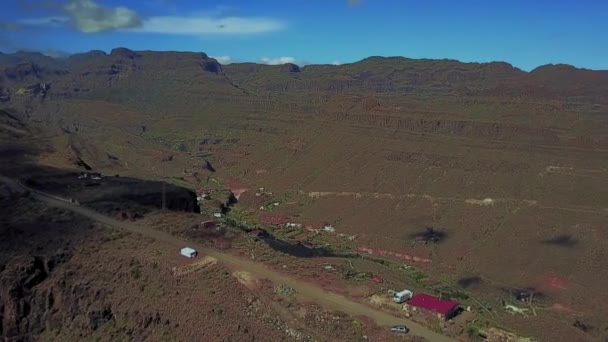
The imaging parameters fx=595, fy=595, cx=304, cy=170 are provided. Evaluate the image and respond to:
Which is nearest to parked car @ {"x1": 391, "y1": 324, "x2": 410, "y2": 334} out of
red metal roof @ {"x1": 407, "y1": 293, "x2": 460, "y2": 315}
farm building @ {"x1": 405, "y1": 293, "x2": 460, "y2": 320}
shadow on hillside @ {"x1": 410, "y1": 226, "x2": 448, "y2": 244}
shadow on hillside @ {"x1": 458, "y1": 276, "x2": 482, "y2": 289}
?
farm building @ {"x1": 405, "y1": 293, "x2": 460, "y2": 320}

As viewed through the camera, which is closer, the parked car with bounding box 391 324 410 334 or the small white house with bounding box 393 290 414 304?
the parked car with bounding box 391 324 410 334

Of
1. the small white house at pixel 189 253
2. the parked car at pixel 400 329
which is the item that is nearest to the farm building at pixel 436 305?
the parked car at pixel 400 329

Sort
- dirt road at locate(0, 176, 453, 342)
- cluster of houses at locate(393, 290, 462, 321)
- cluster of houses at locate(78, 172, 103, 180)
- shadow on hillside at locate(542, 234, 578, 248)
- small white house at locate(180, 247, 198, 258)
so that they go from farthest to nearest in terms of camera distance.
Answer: cluster of houses at locate(78, 172, 103, 180), shadow on hillside at locate(542, 234, 578, 248), small white house at locate(180, 247, 198, 258), cluster of houses at locate(393, 290, 462, 321), dirt road at locate(0, 176, 453, 342)

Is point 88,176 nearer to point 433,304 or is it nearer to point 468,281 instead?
point 468,281

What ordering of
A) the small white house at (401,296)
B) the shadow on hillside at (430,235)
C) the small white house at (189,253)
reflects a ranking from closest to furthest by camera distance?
the small white house at (401,296) → the small white house at (189,253) → the shadow on hillside at (430,235)

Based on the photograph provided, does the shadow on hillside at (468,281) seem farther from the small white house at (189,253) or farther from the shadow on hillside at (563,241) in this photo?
the small white house at (189,253)

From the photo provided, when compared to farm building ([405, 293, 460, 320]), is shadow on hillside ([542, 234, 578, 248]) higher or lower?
lower

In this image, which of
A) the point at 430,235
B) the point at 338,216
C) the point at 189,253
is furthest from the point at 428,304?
the point at 338,216

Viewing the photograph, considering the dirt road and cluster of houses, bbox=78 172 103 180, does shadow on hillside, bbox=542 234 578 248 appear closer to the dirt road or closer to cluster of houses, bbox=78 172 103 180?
the dirt road
